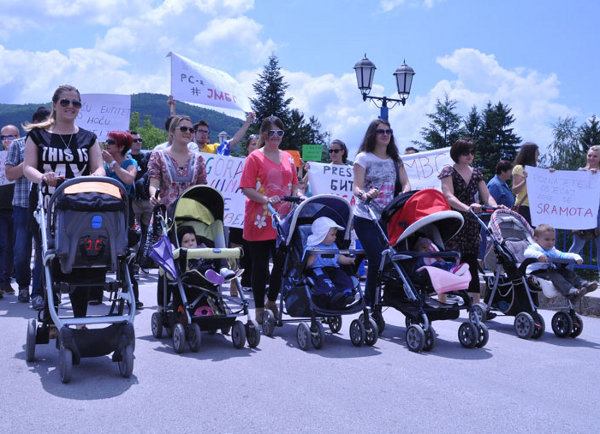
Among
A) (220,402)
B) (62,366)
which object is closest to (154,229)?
(62,366)

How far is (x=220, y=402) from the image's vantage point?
4.05 metres

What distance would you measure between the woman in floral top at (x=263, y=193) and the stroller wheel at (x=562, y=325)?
2754 millimetres

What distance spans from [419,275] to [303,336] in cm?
114

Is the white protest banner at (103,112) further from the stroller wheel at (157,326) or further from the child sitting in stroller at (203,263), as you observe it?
A: the stroller wheel at (157,326)

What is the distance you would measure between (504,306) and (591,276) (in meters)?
6.12

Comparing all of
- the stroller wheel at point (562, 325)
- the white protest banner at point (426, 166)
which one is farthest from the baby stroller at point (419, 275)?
the white protest banner at point (426, 166)

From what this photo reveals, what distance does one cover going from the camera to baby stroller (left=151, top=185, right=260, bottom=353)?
5473 mm

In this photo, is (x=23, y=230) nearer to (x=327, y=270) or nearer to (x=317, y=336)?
(x=327, y=270)

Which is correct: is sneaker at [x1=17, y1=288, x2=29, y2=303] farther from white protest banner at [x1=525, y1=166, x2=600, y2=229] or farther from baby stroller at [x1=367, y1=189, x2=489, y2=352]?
white protest banner at [x1=525, y1=166, x2=600, y2=229]

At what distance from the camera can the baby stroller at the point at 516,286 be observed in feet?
21.4

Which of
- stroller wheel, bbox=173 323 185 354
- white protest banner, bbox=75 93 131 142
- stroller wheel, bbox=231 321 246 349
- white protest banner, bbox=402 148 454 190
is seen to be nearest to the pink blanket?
stroller wheel, bbox=231 321 246 349

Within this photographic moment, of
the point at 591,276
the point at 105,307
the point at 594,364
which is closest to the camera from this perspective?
the point at 594,364

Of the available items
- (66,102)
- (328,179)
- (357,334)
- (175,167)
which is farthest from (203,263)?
(328,179)

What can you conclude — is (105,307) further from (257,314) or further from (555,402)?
(555,402)
